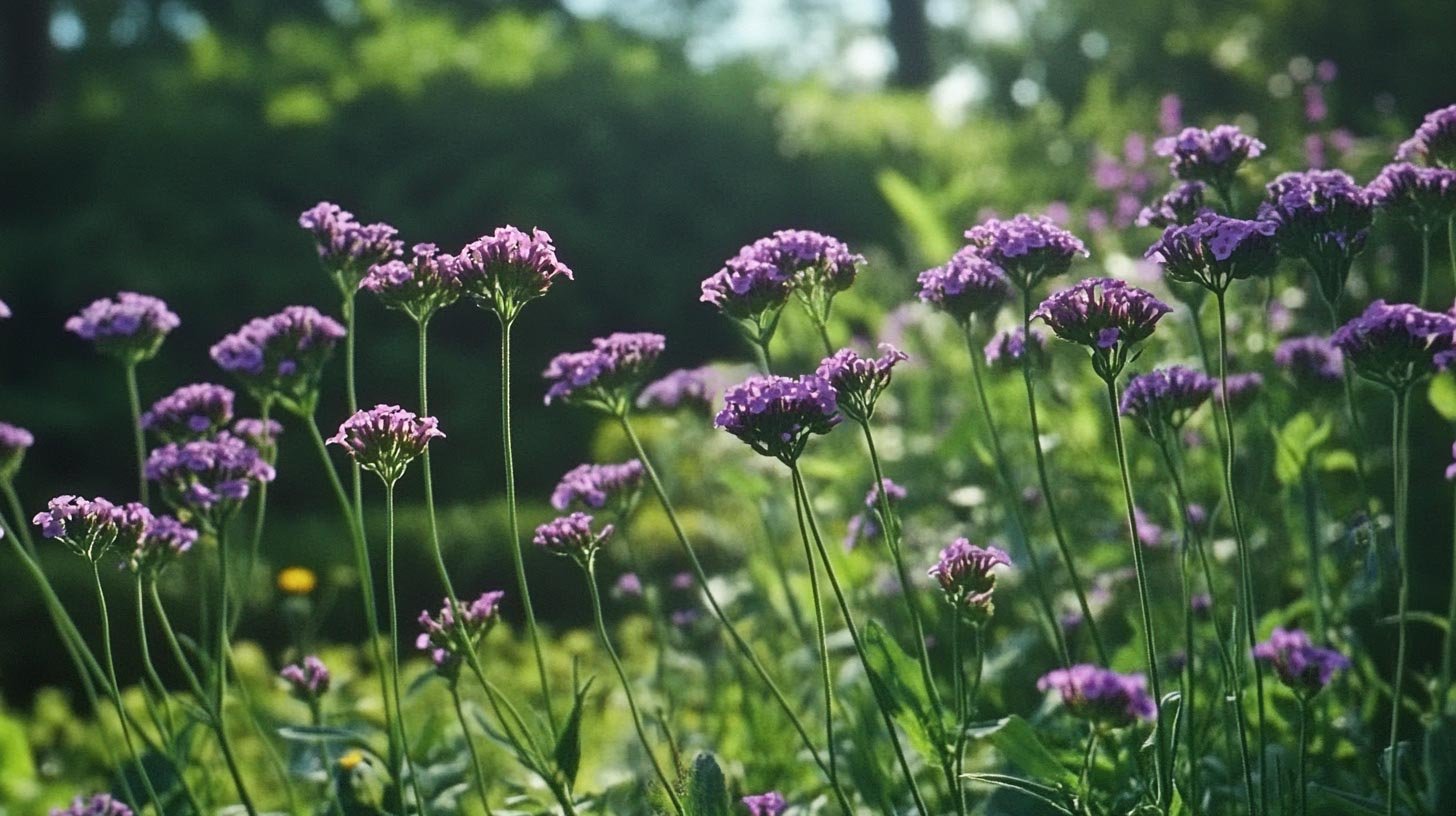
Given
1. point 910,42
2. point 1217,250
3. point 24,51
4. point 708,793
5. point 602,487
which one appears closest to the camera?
point 1217,250

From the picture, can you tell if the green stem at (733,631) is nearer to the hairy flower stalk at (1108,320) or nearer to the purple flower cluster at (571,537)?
the purple flower cluster at (571,537)

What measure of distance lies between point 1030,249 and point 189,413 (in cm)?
146

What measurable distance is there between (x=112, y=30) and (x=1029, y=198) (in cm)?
1591

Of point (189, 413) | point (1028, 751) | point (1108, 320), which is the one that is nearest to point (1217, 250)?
point (1108, 320)

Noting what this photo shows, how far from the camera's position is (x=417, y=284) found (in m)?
1.99

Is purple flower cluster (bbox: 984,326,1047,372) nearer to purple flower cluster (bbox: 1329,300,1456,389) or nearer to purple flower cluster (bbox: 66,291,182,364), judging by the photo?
purple flower cluster (bbox: 1329,300,1456,389)

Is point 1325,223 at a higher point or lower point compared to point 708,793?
higher

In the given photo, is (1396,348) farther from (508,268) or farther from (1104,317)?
(508,268)

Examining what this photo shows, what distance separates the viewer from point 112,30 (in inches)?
779

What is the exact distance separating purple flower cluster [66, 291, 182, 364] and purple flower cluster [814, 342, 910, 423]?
3.97 ft

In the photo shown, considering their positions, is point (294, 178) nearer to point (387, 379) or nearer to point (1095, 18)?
point (387, 379)

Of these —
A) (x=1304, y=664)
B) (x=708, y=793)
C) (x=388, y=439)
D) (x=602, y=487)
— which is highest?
(x=388, y=439)

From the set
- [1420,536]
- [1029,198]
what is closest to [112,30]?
[1029,198]

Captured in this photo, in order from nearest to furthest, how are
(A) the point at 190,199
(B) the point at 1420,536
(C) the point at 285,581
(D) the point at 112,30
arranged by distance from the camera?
(B) the point at 1420,536
(C) the point at 285,581
(A) the point at 190,199
(D) the point at 112,30
